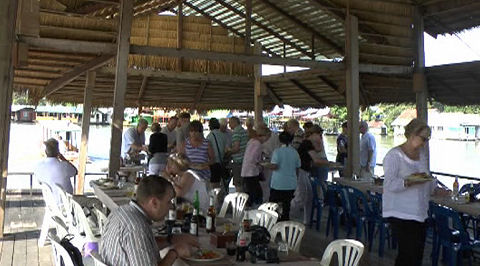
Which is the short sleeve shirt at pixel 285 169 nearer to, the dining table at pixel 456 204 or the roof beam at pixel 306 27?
the dining table at pixel 456 204

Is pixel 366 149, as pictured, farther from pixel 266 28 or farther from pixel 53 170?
pixel 53 170

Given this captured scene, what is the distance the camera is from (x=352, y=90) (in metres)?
8.80

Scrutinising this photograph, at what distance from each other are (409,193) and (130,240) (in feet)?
8.10

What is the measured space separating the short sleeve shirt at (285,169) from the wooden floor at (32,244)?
828mm

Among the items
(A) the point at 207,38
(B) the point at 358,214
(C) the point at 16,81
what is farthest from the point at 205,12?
(B) the point at 358,214

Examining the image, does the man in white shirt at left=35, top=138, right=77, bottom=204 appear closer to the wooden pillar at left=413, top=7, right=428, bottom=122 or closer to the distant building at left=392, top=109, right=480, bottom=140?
the wooden pillar at left=413, top=7, right=428, bottom=122

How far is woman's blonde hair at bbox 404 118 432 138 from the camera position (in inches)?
149

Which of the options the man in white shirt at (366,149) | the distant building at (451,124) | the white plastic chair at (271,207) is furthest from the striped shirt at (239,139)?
the distant building at (451,124)

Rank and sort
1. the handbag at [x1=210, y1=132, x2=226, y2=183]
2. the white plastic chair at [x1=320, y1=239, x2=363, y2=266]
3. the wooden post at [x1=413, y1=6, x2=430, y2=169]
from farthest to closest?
1. the wooden post at [x1=413, y1=6, x2=430, y2=169]
2. the handbag at [x1=210, y1=132, x2=226, y2=183]
3. the white plastic chair at [x1=320, y1=239, x2=363, y2=266]

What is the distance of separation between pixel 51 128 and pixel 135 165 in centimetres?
888

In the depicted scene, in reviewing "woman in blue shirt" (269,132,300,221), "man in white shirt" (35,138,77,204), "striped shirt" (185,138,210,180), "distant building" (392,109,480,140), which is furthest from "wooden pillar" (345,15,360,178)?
"distant building" (392,109,480,140)

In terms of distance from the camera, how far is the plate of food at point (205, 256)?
2.88 meters

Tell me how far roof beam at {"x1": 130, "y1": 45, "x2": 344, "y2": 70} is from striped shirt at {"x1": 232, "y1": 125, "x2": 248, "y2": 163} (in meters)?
1.25

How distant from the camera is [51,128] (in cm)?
1666
